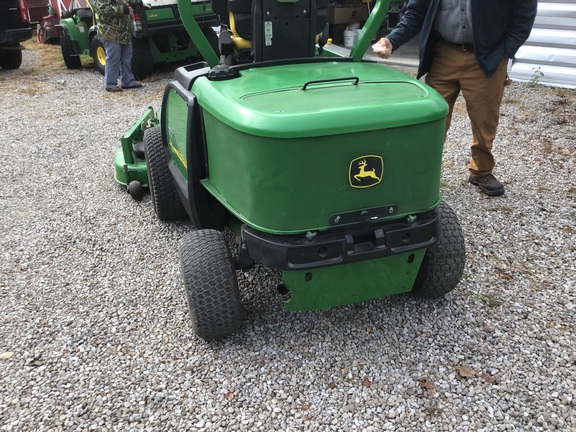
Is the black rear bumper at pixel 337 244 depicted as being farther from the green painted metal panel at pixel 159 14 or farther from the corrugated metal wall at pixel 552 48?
the green painted metal panel at pixel 159 14

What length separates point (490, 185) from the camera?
371 cm

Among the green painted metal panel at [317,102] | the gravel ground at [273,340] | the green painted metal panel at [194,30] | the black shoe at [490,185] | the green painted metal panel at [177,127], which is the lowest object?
the gravel ground at [273,340]

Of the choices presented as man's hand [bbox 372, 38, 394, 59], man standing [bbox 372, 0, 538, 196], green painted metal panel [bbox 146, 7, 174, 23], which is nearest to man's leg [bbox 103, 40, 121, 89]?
green painted metal panel [bbox 146, 7, 174, 23]

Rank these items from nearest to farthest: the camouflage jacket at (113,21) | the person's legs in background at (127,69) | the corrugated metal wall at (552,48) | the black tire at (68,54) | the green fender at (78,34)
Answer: the corrugated metal wall at (552,48) < the camouflage jacket at (113,21) < the person's legs in background at (127,69) < the green fender at (78,34) < the black tire at (68,54)

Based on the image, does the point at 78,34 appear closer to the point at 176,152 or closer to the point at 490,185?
the point at 176,152

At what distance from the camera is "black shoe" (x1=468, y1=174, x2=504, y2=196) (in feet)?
12.1

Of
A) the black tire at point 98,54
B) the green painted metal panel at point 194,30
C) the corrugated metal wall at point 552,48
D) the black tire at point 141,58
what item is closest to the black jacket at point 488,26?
the green painted metal panel at point 194,30

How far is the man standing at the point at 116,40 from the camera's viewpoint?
6.63 metres

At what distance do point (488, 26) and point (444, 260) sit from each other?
62.1 inches

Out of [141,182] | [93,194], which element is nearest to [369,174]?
[141,182]

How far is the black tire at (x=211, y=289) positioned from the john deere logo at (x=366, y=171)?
68 centimetres

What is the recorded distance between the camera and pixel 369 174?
1956 mm

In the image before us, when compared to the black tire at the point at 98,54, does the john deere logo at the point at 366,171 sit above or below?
above

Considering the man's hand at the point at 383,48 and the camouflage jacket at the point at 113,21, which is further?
the camouflage jacket at the point at 113,21
